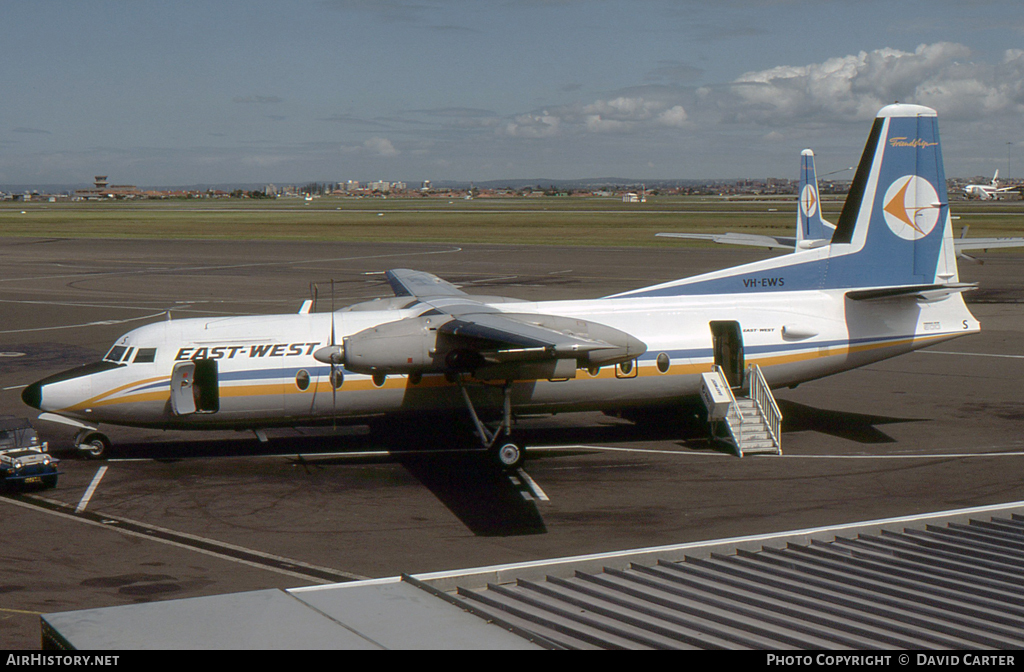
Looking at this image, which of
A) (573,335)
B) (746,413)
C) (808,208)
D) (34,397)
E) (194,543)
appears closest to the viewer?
(194,543)

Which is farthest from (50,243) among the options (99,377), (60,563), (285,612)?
(285,612)

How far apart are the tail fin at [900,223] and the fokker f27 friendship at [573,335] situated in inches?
1.4

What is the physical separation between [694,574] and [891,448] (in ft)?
48.4

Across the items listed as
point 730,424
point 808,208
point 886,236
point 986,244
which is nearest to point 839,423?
point 730,424

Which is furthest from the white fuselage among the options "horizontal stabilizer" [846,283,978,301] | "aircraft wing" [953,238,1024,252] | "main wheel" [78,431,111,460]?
"aircraft wing" [953,238,1024,252]

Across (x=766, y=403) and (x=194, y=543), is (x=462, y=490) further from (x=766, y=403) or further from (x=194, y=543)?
(x=766, y=403)

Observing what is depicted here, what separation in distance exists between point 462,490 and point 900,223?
13.7m

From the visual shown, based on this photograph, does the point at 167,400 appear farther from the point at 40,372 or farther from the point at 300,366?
the point at 40,372

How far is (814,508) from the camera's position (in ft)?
57.0

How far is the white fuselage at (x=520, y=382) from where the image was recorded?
68.3ft

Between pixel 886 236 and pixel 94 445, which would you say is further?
pixel 886 236

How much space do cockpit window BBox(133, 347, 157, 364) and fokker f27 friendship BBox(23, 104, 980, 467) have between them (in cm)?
3

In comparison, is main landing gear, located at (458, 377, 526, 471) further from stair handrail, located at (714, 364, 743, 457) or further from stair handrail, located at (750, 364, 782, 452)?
stair handrail, located at (750, 364, 782, 452)

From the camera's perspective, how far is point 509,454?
2003cm
